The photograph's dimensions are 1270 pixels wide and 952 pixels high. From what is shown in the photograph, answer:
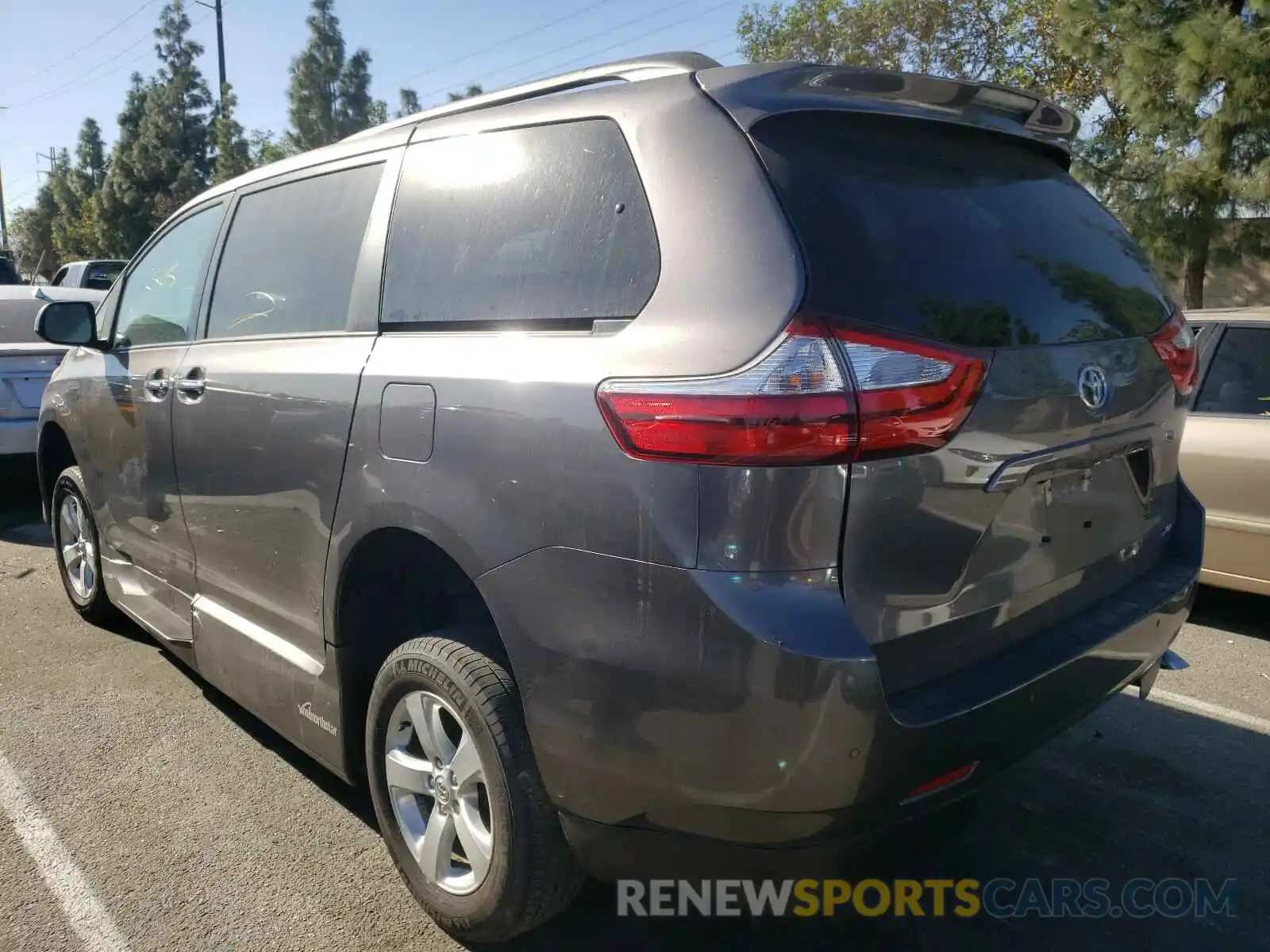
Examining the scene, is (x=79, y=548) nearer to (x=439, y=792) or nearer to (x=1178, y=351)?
(x=439, y=792)

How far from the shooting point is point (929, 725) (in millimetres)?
1885

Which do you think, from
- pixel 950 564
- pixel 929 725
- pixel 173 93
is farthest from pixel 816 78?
pixel 173 93

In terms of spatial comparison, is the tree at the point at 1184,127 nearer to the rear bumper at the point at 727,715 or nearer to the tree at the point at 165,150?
the rear bumper at the point at 727,715

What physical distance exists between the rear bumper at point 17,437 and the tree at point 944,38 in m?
18.1

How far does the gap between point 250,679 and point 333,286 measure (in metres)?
1.23

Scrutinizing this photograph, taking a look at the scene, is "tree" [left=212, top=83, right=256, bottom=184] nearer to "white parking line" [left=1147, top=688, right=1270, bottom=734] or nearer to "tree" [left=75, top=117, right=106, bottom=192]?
"tree" [left=75, top=117, right=106, bottom=192]

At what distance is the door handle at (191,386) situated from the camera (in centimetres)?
330

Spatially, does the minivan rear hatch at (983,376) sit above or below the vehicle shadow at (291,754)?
above

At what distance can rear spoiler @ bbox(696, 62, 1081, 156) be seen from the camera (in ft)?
6.83

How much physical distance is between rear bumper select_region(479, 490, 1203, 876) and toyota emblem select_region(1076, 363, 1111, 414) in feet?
1.81

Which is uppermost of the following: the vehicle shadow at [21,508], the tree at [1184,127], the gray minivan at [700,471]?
the tree at [1184,127]

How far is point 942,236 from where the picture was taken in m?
2.12

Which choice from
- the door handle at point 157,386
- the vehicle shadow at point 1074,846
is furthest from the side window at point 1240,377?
the door handle at point 157,386

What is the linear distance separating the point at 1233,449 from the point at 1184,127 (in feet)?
25.0
